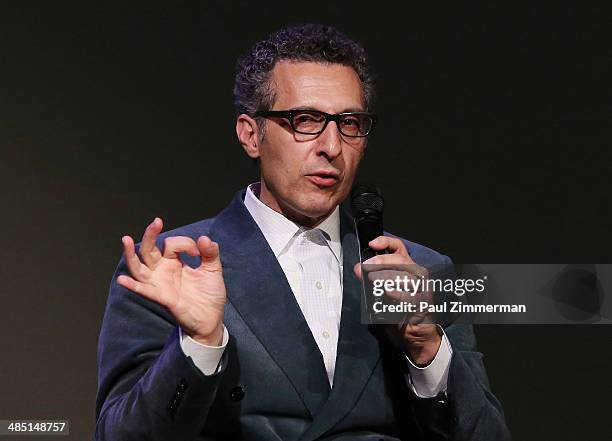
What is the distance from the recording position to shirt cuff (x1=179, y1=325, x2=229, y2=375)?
5.73 feet

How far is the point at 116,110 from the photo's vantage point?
279cm

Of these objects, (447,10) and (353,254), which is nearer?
(353,254)

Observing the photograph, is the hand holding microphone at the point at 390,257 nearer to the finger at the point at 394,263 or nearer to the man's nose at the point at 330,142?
the finger at the point at 394,263

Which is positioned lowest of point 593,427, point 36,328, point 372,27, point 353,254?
point 593,427

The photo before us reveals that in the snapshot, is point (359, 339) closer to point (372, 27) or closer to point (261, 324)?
point (261, 324)

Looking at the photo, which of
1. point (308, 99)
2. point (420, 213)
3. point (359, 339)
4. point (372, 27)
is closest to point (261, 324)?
point (359, 339)

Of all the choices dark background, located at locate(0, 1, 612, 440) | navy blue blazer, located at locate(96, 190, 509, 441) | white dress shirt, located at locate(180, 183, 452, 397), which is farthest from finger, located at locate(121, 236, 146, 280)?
dark background, located at locate(0, 1, 612, 440)

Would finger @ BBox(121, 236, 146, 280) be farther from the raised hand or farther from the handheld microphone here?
the handheld microphone

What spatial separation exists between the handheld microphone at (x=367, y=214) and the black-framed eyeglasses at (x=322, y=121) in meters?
0.20

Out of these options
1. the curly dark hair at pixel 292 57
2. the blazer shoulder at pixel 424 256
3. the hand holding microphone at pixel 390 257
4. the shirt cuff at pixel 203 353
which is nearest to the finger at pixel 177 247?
the shirt cuff at pixel 203 353

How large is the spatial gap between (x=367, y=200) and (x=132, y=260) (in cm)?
51

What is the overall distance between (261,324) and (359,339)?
22 cm

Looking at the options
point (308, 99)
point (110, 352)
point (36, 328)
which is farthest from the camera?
point (36, 328)

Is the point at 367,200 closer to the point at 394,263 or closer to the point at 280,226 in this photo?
the point at 394,263
